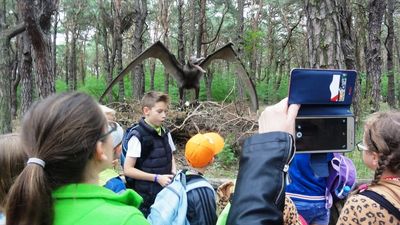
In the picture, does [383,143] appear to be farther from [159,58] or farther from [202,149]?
[159,58]

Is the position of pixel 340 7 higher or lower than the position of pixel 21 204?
higher

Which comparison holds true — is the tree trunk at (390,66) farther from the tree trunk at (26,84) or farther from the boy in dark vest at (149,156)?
the boy in dark vest at (149,156)

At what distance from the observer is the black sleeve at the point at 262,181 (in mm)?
997

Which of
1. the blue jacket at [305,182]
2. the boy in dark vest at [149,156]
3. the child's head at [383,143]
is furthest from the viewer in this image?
the boy in dark vest at [149,156]

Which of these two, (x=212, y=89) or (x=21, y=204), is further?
(x=212, y=89)

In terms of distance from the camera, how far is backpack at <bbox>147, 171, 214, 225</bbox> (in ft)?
7.71

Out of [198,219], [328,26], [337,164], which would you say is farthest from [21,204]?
[328,26]

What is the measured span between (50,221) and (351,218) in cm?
98

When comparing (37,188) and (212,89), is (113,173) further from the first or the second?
(212,89)

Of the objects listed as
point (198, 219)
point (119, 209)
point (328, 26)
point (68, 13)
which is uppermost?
point (68, 13)

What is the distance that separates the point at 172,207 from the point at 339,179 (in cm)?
93

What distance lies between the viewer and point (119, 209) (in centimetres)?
119

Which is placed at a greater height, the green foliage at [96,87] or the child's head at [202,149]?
the green foliage at [96,87]

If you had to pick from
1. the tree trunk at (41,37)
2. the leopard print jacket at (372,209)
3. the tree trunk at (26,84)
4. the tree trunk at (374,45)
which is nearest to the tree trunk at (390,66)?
the tree trunk at (374,45)
